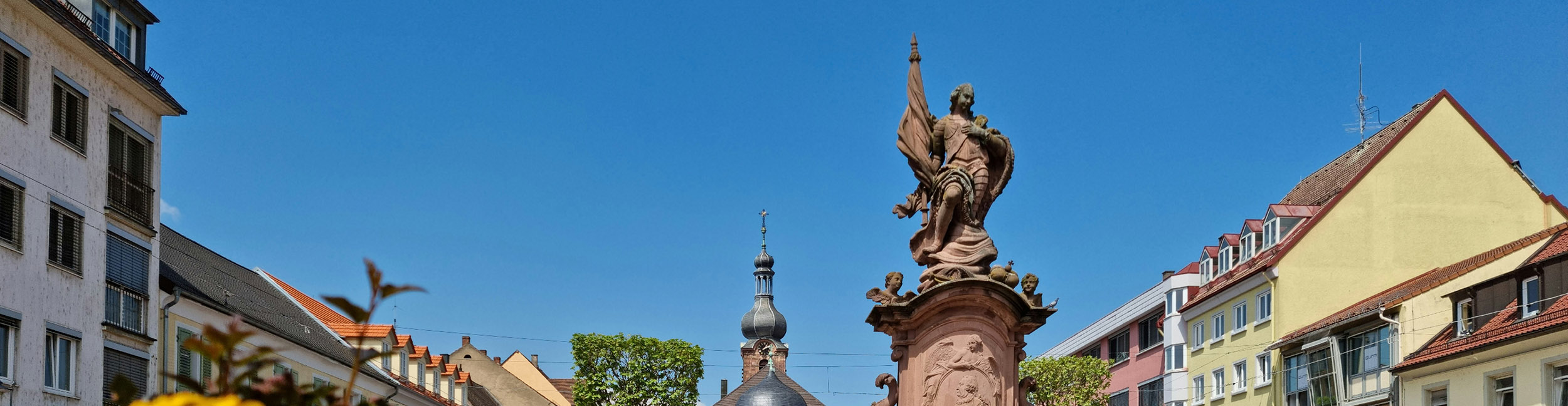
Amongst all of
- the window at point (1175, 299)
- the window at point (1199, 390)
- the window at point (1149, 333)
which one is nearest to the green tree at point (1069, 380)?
the window at point (1199, 390)

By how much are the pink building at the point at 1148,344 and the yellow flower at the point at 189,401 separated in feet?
203

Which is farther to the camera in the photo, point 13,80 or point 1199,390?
point 1199,390

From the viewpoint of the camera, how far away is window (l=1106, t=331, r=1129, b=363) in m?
74.6

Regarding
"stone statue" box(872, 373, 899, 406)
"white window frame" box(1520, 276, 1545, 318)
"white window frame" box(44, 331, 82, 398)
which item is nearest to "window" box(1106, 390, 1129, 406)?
"white window frame" box(1520, 276, 1545, 318)

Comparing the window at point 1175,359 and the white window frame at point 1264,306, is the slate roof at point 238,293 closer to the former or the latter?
the white window frame at point 1264,306

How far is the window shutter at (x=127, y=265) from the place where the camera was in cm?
3328

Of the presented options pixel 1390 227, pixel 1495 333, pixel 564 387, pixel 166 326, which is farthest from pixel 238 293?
pixel 564 387

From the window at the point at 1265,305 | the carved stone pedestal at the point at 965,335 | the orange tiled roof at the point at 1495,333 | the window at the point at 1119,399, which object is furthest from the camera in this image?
the window at the point at 1119,399

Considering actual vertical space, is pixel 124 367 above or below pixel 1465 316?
below

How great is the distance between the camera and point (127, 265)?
112 ft

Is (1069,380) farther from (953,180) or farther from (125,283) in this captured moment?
(953,180)

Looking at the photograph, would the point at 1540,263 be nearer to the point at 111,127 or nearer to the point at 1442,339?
the point at 1442,339

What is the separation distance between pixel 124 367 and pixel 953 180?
2180 centimetres

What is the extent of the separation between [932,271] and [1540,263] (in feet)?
82.9
